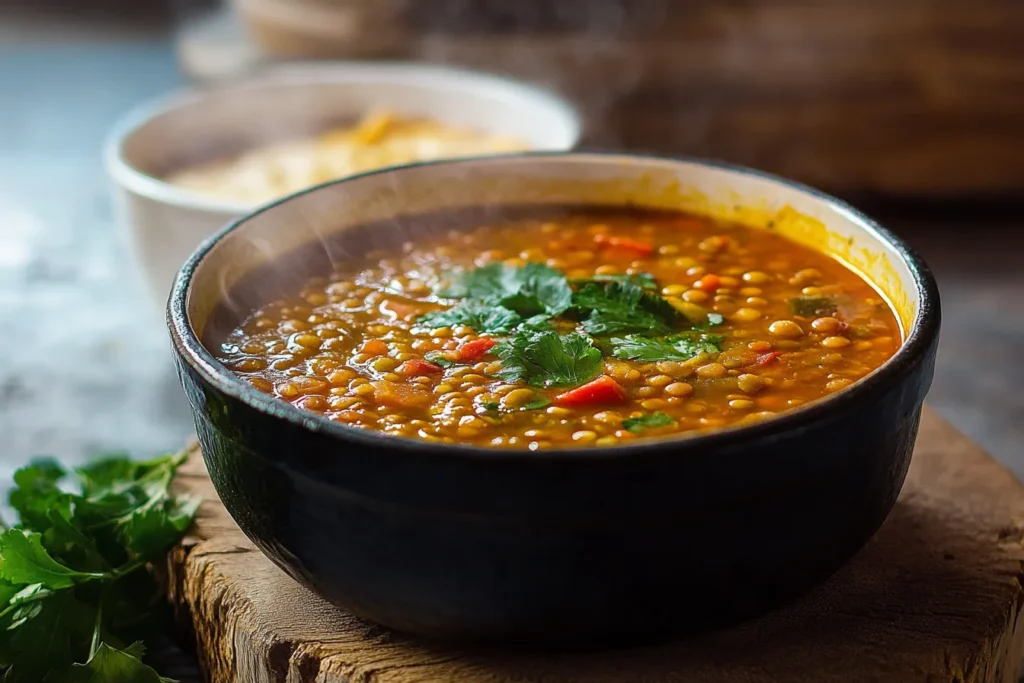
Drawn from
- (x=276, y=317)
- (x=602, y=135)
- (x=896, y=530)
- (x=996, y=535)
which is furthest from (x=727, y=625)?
(x=602, y=135)

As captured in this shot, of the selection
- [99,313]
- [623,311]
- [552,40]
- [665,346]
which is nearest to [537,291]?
[623,311]

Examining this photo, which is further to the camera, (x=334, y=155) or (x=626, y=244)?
(x=334, y=155)

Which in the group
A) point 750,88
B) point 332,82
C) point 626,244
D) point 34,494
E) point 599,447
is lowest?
point 750,88

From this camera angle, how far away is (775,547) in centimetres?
152

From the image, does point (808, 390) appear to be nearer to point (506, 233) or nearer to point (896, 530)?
point (896, 530)

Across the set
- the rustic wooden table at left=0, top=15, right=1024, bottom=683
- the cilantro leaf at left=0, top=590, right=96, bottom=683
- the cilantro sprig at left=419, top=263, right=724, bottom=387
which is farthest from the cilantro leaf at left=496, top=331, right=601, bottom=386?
the rustic wooden table at left=0, top=15, right=1024, bottom=683

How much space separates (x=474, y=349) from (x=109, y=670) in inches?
28.1

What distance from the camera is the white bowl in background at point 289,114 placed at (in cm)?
313

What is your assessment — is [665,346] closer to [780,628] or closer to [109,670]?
[780,628]

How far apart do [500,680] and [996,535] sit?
0.88 m

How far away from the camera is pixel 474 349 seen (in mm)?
1840

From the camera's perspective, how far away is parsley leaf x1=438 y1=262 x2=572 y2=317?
199 cm

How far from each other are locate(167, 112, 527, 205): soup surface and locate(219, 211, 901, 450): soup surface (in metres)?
1.08

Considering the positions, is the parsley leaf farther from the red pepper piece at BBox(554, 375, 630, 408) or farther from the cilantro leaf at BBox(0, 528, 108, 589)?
the cilantro leaf at BBox(0, 528, 108, 589)
